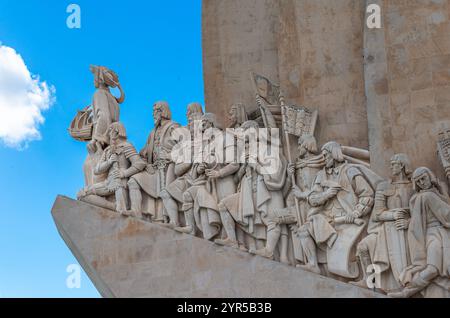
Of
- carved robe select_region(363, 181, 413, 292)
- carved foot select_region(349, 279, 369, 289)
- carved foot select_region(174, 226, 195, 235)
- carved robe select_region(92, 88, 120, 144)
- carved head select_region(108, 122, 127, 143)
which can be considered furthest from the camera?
carved robe select_region(92, 88, 120, 144)

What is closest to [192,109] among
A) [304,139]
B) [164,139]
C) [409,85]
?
[164,139]

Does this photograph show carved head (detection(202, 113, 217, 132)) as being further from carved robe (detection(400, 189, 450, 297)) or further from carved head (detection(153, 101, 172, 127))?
carved robe (detection(400, 189, 450, 297))

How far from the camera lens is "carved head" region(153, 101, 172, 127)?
49.9 ft

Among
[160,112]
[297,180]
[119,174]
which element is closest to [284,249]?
[297,180]

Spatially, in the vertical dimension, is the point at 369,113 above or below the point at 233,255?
above

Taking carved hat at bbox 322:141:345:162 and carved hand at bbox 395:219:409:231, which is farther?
carved hat at bbox 322:141:345:162

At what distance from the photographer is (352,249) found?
42.1 feet

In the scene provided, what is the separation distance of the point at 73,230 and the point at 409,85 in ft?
16.4

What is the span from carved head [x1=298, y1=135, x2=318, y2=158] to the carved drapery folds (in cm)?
1

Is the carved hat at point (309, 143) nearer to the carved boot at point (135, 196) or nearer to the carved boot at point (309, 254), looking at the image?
the carved boot at point (309, 254)

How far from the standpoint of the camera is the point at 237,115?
1469cm

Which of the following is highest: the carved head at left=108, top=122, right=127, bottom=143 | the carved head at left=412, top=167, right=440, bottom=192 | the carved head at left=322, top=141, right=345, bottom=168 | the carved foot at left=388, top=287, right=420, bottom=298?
the carved head at left=108, top=122, right=127, bottom=143

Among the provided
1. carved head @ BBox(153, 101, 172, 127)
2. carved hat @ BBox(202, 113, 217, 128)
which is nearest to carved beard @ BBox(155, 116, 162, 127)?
carved head @ BBox(153, 101, 172, 127)

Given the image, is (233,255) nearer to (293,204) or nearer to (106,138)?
(293,204)
